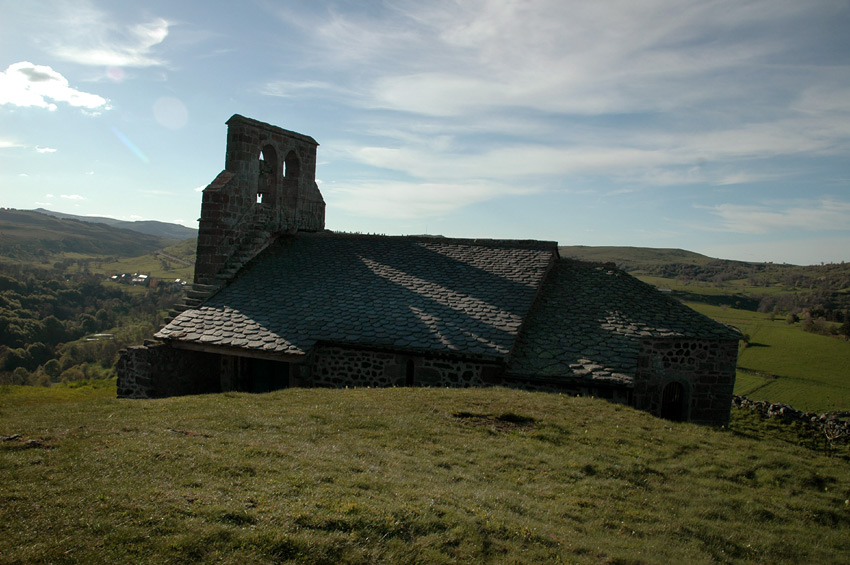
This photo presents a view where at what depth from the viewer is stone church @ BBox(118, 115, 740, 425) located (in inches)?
516

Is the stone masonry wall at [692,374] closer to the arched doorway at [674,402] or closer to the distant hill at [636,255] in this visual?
the arched doorway at [674,402]

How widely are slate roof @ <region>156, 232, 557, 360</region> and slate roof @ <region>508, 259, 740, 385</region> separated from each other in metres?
0.68

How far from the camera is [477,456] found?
8102 mm

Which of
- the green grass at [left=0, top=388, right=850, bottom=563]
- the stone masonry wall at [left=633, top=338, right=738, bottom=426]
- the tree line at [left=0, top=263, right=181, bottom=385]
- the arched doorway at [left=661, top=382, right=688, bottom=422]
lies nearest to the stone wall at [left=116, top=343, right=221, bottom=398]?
the green grass at [left=0, top=388, right=850, bottom=563]

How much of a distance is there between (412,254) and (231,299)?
6.02m

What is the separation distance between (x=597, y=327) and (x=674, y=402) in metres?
2.73

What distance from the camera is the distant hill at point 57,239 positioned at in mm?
115000

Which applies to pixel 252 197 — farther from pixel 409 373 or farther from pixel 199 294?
pixel 409 373

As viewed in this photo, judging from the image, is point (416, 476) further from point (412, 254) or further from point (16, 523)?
point (412, 254)

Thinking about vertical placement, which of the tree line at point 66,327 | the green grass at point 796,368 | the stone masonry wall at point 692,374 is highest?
the stone masonry wall at point 692,374

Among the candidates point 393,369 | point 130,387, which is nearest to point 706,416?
point 393,369

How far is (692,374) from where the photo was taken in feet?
44.8

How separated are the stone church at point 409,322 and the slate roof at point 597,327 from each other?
0.05 meters

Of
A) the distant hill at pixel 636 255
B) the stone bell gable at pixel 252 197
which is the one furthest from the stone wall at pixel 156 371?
the distant hill at pixel 636 255
